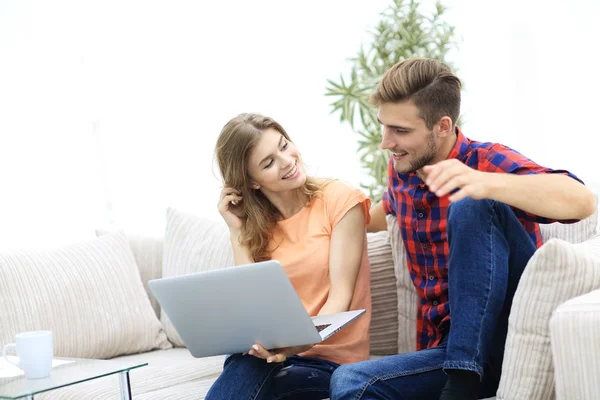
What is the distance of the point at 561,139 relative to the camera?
344 cm

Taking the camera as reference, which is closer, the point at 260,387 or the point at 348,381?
the point at 348,381

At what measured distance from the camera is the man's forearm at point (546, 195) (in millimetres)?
1480

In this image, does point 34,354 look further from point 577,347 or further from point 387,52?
point 387,52

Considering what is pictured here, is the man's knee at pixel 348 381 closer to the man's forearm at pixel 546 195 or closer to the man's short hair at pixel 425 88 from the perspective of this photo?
the man's forearm at pixel 546 195

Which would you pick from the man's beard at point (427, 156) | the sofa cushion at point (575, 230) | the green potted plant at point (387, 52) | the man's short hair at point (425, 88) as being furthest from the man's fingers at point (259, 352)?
the green potted plant at point (387, 52)

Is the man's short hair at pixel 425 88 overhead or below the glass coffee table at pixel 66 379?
overhead

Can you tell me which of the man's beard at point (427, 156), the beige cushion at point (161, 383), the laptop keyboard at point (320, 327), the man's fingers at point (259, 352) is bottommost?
the beige cushion at point (161, 383)

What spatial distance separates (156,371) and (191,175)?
259cm

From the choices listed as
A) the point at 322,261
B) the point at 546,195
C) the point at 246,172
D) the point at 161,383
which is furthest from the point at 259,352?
the point at 546,195

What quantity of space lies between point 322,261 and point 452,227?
1.52 feet

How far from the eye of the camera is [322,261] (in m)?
1.93

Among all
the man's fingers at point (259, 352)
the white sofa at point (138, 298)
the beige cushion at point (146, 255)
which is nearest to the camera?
the man's fingers at point (259, 352)

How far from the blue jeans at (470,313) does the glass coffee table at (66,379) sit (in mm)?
480

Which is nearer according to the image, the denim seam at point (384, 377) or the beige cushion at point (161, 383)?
the denim seam at point (384, 377)
